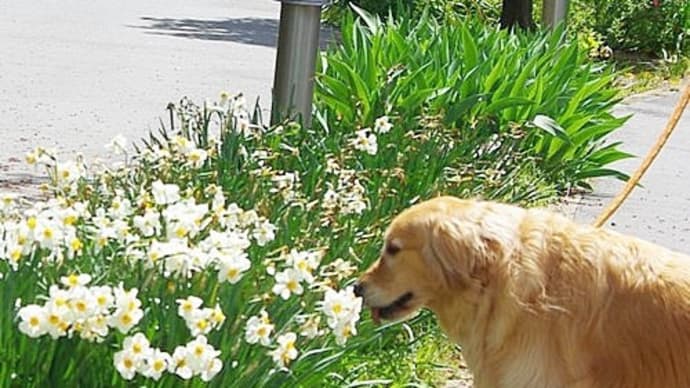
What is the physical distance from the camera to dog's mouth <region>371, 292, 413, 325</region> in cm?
429

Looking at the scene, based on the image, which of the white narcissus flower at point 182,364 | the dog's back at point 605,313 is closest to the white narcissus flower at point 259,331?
the white narcissus flower at point 182,364

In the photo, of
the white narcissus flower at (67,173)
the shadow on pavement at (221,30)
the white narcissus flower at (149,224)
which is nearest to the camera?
the white narcissus flower at (149,224)

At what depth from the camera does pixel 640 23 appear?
2272cm

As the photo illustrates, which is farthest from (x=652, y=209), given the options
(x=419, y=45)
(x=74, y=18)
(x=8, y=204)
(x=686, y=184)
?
(x=74, y=18)

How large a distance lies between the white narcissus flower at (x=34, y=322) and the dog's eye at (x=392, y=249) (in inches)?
54.3

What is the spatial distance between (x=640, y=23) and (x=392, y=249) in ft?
63.1

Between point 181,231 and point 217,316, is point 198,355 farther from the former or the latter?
point 181,231

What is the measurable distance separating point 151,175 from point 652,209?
17.7ft

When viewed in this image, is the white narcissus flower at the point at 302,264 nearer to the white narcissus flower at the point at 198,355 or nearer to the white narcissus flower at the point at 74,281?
the white narcissus flower at the point at 198,355

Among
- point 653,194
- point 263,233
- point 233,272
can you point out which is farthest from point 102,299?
point 653,194

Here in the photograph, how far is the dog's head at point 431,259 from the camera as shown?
4.12 meters

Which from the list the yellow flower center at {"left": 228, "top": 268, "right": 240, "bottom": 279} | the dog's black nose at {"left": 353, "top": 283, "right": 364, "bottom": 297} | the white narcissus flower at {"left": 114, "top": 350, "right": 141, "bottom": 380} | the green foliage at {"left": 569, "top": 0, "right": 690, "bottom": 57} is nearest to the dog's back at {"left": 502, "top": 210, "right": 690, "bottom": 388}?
the dog's black nose at {"left": 353, "top": 283, "right": 364, "bottom": 297}

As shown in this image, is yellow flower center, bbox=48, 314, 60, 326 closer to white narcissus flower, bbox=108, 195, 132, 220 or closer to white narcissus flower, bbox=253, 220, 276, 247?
white narcissus flower, bbox=108, 195, 132, 220

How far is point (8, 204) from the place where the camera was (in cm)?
395
